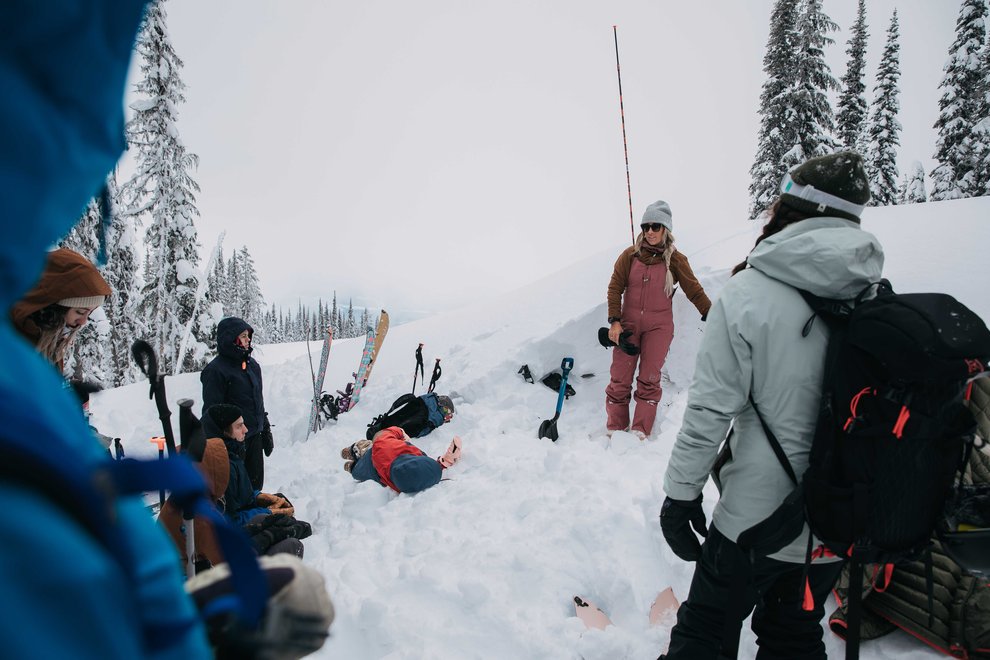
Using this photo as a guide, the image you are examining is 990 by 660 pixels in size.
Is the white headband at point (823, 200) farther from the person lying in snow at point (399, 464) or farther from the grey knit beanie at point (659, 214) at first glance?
the person lying in snow at point (399, 464)

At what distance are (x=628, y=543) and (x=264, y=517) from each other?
3.16 meters

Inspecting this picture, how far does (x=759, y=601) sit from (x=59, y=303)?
3.75 metres

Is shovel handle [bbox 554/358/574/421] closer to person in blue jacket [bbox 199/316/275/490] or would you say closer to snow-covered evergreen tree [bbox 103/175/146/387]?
person in blue jacket [bbox 199/316/275/490]

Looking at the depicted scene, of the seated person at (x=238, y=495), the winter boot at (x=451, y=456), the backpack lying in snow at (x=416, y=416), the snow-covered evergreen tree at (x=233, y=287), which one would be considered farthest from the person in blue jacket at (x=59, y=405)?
the snow-covered evergreen tree at (x=233, y=287)

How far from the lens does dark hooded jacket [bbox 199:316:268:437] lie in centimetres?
500

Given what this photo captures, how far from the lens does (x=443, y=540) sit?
13.1 feet

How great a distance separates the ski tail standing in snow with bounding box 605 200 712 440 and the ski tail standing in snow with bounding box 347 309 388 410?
563 cm

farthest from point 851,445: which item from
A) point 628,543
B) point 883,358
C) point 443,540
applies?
point 443,540

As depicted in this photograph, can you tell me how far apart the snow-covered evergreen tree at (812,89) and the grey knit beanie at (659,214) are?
16.9m

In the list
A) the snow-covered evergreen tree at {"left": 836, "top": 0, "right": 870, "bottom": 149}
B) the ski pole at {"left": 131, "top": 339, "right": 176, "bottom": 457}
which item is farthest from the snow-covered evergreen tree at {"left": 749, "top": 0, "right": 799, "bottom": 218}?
the ski pole at {"left": 131, "top": 339, "right": 176, "bottom": 457}

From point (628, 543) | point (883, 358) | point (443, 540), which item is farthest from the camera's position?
point (443, 540)

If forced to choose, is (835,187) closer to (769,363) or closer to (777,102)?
(769,363)

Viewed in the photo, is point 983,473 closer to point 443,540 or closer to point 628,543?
point 628,543

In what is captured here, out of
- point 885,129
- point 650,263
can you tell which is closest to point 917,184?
point 885,129
